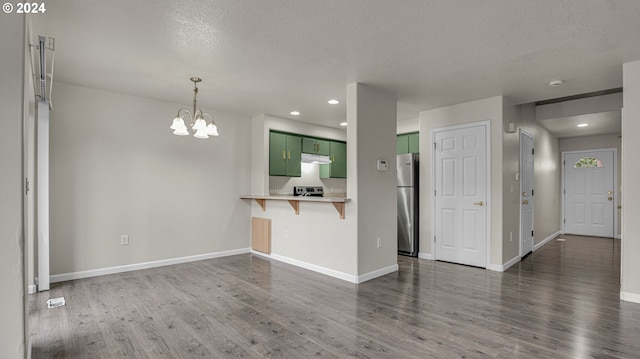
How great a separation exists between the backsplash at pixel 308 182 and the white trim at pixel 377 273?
2.55m

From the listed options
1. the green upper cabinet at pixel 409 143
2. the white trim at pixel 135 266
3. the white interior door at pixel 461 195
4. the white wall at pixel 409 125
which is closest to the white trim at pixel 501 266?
the white interior door at pixel 461 195

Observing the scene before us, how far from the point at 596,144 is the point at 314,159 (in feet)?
21.1

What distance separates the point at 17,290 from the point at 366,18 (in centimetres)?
262

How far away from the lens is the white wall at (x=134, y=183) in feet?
13.1

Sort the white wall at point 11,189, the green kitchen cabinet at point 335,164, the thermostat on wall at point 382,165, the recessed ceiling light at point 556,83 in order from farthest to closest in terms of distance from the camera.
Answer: the green kitchen cabinet at point 335,164 < the thermostat on wall at point 382,165 < the recessed ceiling light at point 556,83 < the white wall at point 11,189

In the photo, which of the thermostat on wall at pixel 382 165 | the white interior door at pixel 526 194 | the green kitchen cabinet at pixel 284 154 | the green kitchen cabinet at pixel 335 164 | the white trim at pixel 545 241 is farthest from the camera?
the green kitchen cabinet at pixel 335 164

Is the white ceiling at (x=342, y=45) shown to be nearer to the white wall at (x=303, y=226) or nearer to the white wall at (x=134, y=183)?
the white wall at (x=134, y=183)

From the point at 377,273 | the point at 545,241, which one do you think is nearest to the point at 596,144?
the point at 545,241

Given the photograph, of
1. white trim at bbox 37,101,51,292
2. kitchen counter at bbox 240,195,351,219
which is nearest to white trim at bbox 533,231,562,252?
kitchen counter at bbox 240,195,351,219

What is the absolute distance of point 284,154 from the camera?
19.1ft

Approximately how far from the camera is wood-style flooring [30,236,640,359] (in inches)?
91.8

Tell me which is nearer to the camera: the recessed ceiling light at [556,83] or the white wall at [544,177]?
the recessed ceiling light at [556,83]

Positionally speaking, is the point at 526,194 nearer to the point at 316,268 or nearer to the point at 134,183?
the point at 316,268

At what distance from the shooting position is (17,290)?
1598mm
